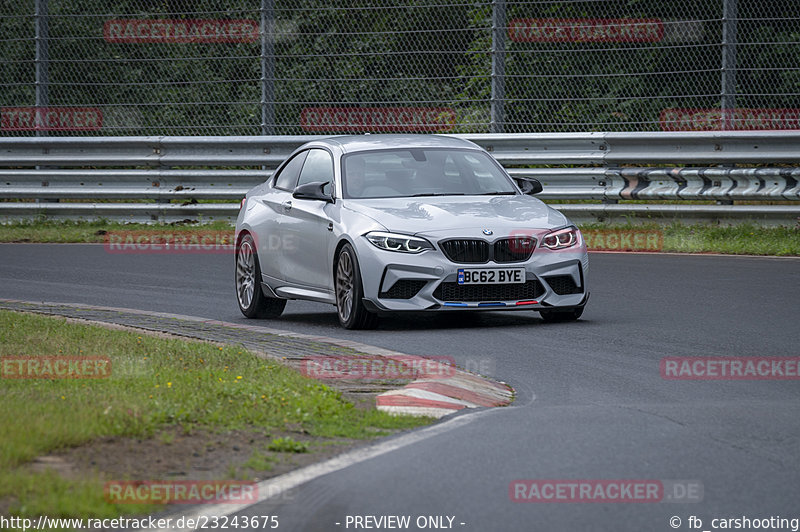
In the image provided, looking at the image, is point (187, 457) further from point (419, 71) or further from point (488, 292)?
point (419, 71)

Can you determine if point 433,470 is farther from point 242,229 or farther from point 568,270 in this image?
point 242,229

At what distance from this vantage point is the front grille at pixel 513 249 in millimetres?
11047

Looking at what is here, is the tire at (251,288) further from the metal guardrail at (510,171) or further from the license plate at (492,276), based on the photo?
the metal guardrail at (510,171)

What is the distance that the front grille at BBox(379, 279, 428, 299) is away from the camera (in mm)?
10961

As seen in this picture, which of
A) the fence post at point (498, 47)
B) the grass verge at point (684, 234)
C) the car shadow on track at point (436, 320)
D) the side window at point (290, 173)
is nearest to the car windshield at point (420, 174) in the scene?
the side window at point (290, 173)

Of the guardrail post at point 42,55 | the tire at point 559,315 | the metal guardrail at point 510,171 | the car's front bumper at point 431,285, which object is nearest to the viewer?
the car's front bumper at point 431,285

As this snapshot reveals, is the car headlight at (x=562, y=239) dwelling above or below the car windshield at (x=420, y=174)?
below

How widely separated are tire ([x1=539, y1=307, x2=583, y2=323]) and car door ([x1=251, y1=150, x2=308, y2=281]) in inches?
92.7

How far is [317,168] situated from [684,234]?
682cm

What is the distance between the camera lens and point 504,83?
18.5 m

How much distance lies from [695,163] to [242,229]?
24.0 ft

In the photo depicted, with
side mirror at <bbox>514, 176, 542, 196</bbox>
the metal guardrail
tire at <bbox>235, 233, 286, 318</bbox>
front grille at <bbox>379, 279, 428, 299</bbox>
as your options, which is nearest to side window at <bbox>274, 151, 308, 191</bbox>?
tire at <bbox>235, 233, 286, 318</bbox>

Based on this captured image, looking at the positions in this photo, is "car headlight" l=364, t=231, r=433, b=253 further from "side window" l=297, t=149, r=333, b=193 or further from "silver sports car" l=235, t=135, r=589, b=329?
"side window" l=297, t=149, r=333, b=193

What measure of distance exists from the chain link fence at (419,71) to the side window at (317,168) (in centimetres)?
552
